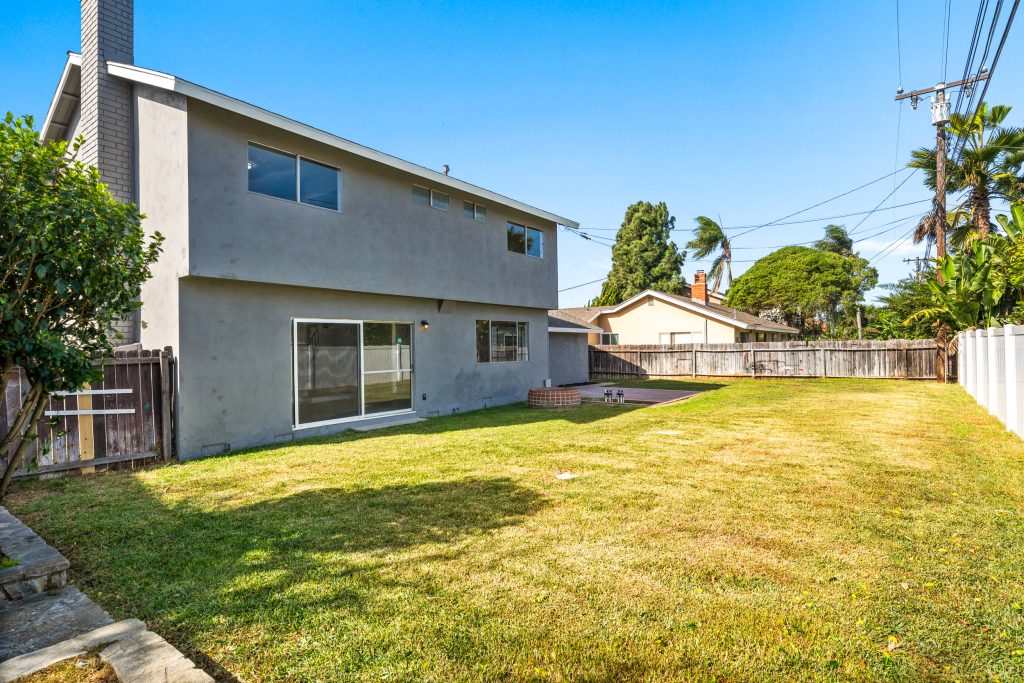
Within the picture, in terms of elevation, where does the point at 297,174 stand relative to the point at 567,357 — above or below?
above

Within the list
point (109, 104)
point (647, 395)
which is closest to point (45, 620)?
point (109, 104)

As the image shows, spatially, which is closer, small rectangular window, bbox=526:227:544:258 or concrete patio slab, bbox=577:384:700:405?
concrete patio slab, bbox=577:384:700:405

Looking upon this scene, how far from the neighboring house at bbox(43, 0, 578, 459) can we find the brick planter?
229 centimetres

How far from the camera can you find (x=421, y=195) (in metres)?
12.6

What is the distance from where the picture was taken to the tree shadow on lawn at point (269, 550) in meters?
3.30

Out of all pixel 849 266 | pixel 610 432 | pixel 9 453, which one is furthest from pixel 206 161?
pixel 849 266

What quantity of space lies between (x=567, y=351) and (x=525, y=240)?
24.6 feet

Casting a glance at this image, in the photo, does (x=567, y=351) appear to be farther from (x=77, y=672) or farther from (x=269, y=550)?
(x=77, y=672)

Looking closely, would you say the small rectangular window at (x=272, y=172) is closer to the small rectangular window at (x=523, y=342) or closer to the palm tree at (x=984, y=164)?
the small rectangular window at (x=523, y=342)

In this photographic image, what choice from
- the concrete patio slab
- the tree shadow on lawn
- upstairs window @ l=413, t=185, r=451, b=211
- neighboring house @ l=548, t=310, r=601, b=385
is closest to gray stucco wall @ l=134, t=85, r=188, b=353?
the tree shadow on lawn

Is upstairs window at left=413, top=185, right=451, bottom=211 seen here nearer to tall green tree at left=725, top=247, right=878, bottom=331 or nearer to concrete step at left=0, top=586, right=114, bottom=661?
concrete step at left=0, top=586, right=114, bottom=661

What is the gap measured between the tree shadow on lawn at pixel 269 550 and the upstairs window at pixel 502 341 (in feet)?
26.8

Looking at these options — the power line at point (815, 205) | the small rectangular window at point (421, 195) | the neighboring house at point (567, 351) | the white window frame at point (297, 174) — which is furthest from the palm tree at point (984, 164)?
the white window frame at point (297, 174)

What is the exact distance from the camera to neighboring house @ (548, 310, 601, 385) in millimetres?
21375
